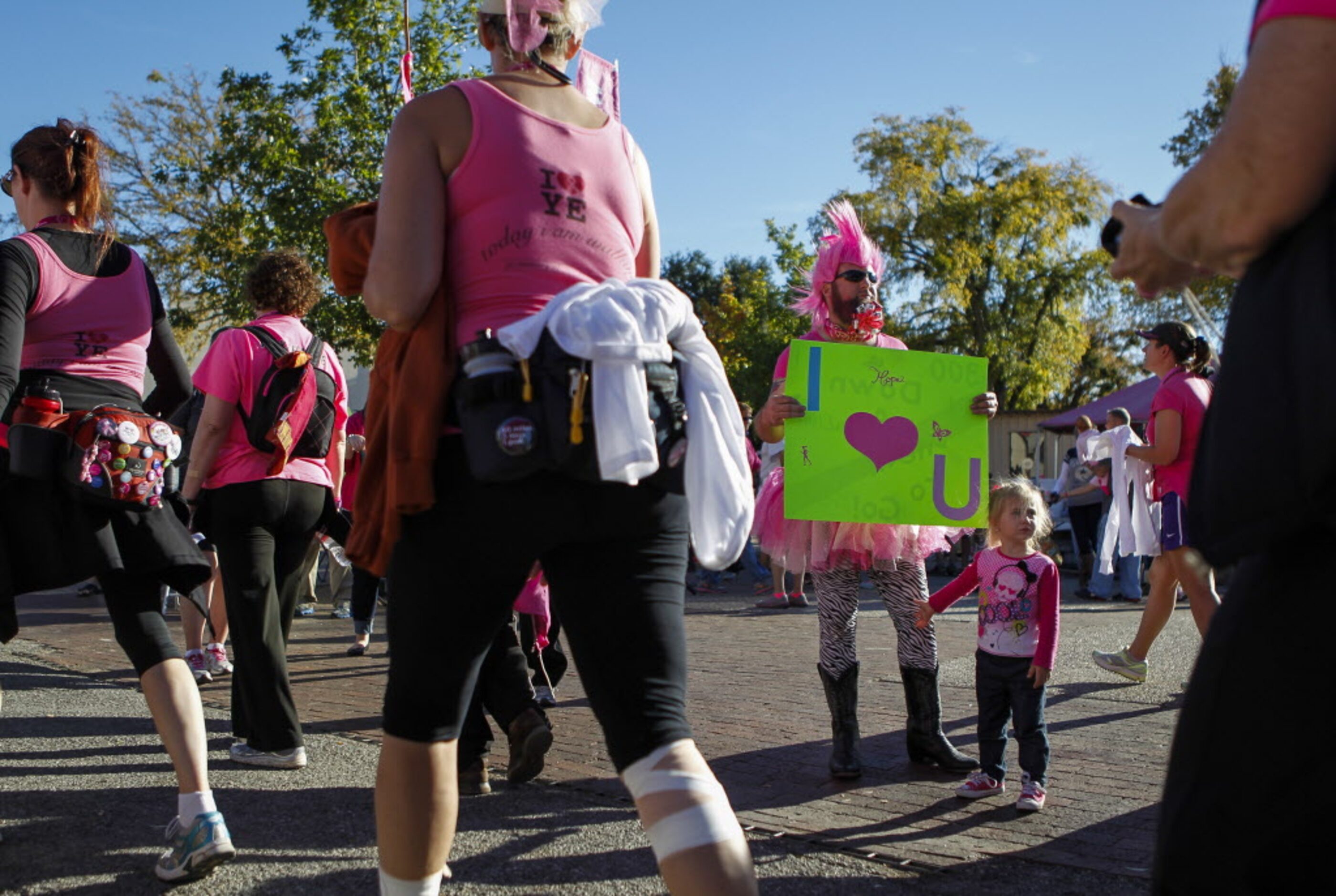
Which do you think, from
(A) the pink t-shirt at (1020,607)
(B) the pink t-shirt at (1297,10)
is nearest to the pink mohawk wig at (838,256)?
(A) the pink t-shirt at (1020,607)

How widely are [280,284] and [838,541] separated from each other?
264 cm

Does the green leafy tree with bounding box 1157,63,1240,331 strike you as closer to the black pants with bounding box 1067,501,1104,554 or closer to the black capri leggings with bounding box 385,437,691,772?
the black pants with bounding box 1067,501,1104,554

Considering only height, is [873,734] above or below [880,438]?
below

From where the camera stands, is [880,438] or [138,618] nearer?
[138,618]

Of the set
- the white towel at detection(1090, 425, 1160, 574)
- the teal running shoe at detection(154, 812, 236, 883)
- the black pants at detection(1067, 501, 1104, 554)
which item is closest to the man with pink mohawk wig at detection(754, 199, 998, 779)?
the teal running shoe at detection(154, 812, 236, 883)

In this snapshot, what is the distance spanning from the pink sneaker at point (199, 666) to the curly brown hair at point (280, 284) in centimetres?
262

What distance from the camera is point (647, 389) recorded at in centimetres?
223

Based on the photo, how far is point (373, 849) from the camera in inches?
147

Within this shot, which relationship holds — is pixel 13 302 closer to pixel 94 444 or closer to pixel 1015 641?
A: pixel 94 444

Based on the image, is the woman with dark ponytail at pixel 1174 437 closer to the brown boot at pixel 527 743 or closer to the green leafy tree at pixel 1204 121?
the brown boot at pixel 527 743

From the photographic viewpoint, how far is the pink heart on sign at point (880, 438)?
4746mm

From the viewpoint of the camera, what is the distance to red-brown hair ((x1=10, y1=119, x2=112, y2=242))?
357 cm

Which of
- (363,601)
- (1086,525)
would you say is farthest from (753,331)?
(363,601)

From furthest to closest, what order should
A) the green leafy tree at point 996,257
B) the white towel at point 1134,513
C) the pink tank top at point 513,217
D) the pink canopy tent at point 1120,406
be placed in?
the green leafy tree at point 996,257 → the pink canopy tent at point 1120,406 → the white towel at point 1134,513 → the pink tank top at point 513,217
